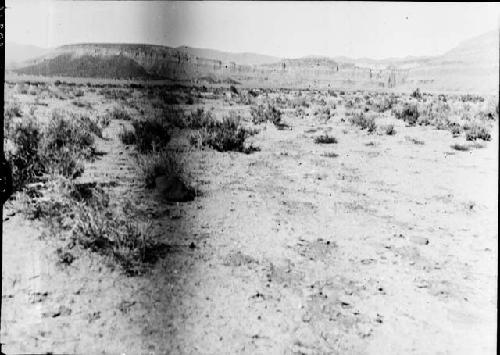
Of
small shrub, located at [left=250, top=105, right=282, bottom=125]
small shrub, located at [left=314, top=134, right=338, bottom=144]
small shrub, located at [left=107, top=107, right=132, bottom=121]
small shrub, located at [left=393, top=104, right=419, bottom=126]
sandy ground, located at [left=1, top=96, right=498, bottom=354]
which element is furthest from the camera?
small shrub, located at [left=393, top=104, right=419, bottom=126]

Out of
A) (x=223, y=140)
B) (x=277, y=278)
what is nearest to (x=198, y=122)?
(x=223, y=140)

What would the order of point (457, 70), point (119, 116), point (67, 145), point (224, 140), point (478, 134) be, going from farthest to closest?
point (457, 70), point (119, 116), point (478, 134), point (224, 140), point (67, 145)

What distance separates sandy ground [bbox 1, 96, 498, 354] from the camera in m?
3.44

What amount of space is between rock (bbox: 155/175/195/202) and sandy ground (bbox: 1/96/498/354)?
0.17 m

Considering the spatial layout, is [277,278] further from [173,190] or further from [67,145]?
[67,145]

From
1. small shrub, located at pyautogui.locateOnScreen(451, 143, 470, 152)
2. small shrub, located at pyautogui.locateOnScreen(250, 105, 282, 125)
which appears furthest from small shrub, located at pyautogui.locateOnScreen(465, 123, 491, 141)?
small shrub, located at pyautogui.locateOnScreen(250, 105, 282, 125)

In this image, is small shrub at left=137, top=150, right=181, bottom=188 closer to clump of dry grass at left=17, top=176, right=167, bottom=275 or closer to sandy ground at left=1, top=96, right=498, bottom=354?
sandy ground at left=1, top=96, right=498, bottom=354

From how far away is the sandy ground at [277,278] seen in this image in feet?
11.3

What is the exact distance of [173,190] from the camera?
578 cm

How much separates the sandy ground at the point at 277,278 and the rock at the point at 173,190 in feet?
0.55

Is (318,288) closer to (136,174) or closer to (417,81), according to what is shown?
(136,174)

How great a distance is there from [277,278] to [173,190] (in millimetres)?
2126

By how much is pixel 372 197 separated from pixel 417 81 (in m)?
70.0

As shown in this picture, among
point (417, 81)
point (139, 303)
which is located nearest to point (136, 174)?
point (139, 303)
